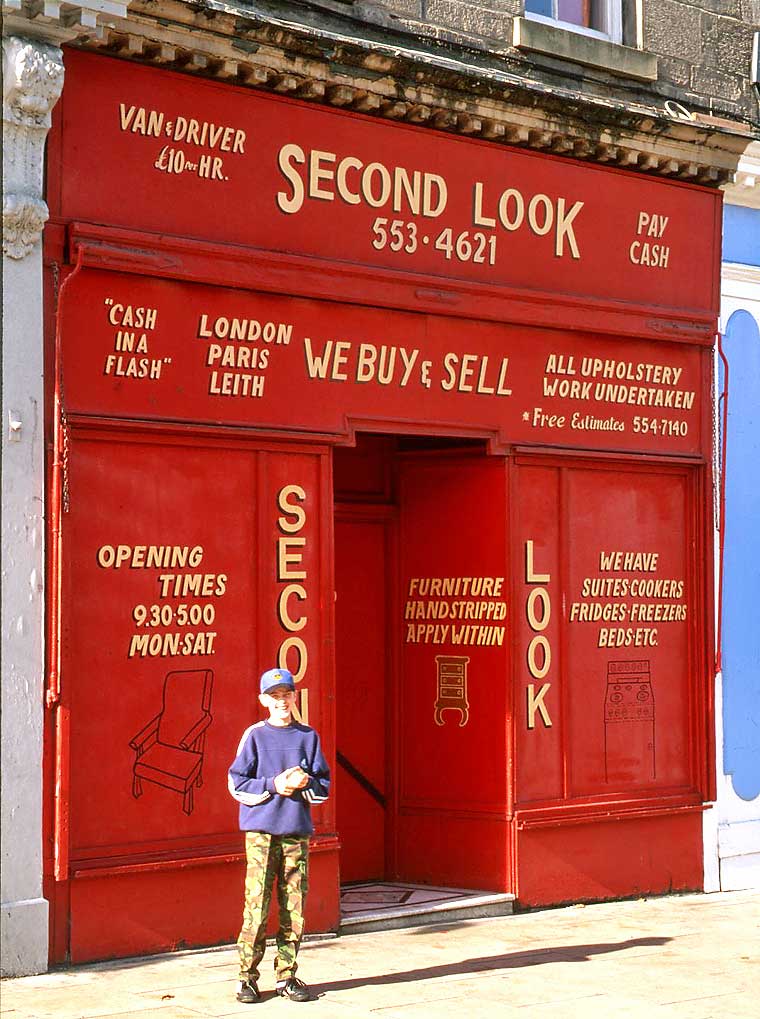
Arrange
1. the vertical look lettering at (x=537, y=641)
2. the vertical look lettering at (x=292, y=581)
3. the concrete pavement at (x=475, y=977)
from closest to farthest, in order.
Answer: the concrete pavement at (x=475, y=977) < the vertical look lettering at (x=292, y=581) < the vertical look lettering at (x=537, y=641)

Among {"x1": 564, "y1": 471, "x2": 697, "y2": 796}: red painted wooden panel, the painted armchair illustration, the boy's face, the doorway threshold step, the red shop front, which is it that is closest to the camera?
the boy's face

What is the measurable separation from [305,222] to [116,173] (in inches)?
53.1

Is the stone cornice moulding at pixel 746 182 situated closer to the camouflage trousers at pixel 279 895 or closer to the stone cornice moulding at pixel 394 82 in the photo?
the stone cornice moulding at pixel 394 82

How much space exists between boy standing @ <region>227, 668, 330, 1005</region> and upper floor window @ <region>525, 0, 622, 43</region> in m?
5.90

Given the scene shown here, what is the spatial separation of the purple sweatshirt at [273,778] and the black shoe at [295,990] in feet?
2.37

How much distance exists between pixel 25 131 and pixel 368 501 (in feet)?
12.8

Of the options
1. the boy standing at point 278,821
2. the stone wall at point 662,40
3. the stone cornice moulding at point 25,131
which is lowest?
the boy standing at point 278,821

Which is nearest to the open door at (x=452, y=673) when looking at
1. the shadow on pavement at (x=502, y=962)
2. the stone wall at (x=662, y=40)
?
the shadow on pavement at (x=502, y=962)

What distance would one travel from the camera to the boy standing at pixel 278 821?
8195mm

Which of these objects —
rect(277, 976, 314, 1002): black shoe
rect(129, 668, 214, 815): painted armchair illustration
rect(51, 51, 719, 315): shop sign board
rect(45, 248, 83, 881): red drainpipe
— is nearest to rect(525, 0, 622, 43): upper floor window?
rect(51, 51, 719, 315): shop sign board

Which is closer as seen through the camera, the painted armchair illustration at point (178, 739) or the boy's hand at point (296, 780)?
the boy's hand at point (296, 780)

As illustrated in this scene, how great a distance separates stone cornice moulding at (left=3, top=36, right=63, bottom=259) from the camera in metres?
8.65

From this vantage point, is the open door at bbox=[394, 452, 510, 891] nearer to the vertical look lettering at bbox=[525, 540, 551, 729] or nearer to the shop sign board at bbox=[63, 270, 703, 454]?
the vertical look lettering at bbox=[525, 540, 551, 729]

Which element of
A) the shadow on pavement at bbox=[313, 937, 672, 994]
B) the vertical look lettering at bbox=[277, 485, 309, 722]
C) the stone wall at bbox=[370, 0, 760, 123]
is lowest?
the shadow on pavement at bbox=[313, 937, 672, 994]
